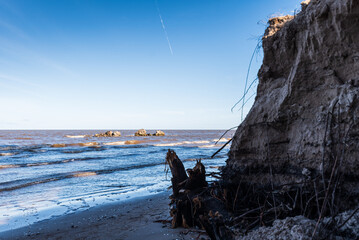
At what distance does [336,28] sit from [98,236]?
178 inches

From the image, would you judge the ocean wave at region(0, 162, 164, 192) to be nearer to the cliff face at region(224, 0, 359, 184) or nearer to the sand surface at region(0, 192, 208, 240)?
the sand surface at region(0, 192, 208, 240)

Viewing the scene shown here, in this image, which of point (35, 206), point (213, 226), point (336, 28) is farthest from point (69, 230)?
point (336, 28)

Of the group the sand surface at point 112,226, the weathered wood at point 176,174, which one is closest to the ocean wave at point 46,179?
the sand surface at point 112,226

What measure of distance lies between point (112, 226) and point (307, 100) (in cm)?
390

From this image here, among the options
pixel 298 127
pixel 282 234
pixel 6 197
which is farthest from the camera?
pixel 6 197

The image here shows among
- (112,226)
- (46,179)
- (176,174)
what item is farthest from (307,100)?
(46,179)

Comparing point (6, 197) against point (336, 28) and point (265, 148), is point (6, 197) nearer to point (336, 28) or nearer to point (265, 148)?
point (265, 148)

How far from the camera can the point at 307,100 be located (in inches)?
120

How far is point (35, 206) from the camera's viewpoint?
630cm

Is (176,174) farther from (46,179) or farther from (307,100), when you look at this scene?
(46,179)

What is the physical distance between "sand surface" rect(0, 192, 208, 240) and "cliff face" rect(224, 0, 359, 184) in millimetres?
1433

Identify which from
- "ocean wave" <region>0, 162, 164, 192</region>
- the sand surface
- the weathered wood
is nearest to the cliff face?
the weathered wood

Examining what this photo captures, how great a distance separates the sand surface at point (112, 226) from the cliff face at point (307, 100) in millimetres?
1433

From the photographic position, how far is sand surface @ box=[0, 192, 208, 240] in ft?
12.0
